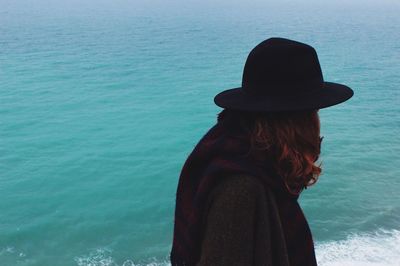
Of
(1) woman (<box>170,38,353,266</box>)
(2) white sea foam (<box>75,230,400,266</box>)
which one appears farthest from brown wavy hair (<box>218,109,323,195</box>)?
(2) white sea foam (<box>75,230,400,266</box>)

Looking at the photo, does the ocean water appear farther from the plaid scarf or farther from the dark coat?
the dark coat

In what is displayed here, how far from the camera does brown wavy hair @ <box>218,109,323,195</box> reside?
1.39m

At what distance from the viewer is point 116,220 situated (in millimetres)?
10547

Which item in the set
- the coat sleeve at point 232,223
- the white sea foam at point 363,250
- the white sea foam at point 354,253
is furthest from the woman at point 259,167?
the white sea foam at point 363,250

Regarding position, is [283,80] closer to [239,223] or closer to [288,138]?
[288,138]

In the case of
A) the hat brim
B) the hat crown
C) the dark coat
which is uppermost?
the hat crown

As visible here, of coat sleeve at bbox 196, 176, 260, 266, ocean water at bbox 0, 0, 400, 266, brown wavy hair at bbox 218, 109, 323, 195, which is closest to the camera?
coat sleeve at bbox 196, 176, 260, 266

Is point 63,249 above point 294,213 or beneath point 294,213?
beneath

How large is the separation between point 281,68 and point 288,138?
0.21 m

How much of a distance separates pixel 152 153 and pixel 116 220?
4.27m

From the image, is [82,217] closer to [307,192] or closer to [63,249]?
[63,249]

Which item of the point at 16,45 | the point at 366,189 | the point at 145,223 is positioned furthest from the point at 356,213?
the point at 16,45

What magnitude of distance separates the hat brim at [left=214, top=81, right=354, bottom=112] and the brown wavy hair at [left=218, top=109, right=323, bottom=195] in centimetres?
3

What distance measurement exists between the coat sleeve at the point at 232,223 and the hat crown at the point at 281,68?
31 centimetres
